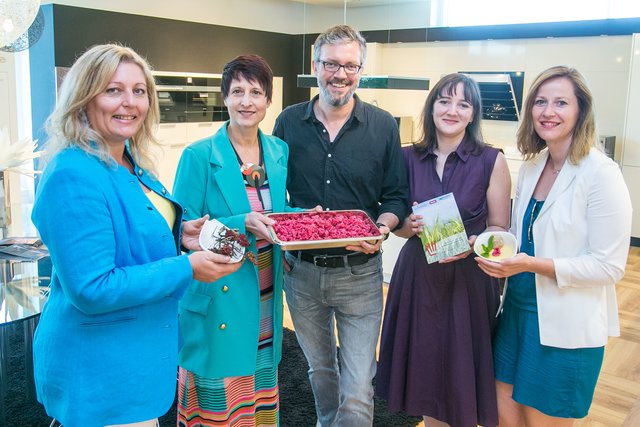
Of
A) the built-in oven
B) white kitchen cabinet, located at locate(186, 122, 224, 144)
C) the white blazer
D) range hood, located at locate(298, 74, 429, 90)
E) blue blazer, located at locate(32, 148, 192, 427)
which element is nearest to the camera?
blue blazer, located at locate(32, 148, 192, 427)

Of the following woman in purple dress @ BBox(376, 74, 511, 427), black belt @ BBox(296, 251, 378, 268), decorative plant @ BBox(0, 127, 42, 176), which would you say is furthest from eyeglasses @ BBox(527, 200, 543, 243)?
decorative plant @ BBox(0, 127, 42, 176)

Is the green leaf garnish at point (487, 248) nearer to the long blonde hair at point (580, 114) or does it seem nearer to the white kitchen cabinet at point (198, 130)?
the long blonde hair at point (580, 114)

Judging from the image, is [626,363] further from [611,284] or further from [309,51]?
[309,51]

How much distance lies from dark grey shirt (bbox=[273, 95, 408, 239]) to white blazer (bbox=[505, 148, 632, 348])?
582 millimetres

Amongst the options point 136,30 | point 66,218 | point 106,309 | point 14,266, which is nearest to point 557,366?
point 106,309

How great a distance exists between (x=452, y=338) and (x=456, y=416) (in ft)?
0.94

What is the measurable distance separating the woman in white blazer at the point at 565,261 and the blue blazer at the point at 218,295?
795mm

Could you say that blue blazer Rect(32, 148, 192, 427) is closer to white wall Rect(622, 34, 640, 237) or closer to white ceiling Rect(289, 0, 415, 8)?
white wall Rect(622, 34, 640, 237)

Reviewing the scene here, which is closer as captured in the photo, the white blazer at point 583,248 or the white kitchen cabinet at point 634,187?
the white blazer at point 583,248

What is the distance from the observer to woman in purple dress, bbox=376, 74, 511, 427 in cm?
206

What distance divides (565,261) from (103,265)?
1.33 metres

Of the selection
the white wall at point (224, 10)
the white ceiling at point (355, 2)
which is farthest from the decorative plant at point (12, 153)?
the white ceiling at point (355, 2)

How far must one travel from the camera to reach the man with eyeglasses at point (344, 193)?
7.02ft

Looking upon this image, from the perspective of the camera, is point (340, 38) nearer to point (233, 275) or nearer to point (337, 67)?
point (337, 67)
